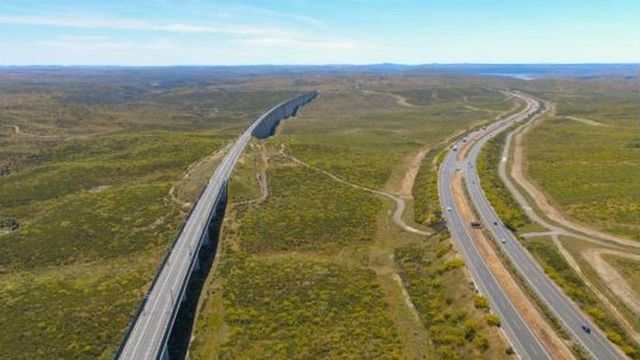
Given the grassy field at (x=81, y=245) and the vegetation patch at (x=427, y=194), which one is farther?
the vegetation patch at (x=427, y=194)

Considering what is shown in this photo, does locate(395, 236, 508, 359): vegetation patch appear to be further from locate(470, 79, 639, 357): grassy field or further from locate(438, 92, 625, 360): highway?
locate(470, 79, 639, 357): grassy field

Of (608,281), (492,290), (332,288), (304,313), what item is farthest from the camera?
(332,288)

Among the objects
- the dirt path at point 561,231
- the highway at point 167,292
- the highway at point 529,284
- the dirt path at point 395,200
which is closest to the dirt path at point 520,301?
the highway at point 529,284

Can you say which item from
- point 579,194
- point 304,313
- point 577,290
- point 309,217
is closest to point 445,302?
point 577,290

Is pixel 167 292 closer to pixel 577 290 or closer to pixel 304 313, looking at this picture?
Result: pixel 304 313

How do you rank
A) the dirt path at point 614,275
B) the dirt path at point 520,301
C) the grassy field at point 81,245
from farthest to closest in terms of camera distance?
the grassy field at point 81,245 → the dirt path at point 614,275 → the dirt path at point 520,301

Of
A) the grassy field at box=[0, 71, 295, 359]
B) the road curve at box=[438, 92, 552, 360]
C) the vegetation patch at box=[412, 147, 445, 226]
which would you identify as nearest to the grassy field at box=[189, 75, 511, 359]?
the vegetation patch at box=[412, 147, 445, 226]

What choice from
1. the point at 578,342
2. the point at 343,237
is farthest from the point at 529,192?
the point at 578,342

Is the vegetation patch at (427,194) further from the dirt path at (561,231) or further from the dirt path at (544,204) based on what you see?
the dirt path at (544,204)
